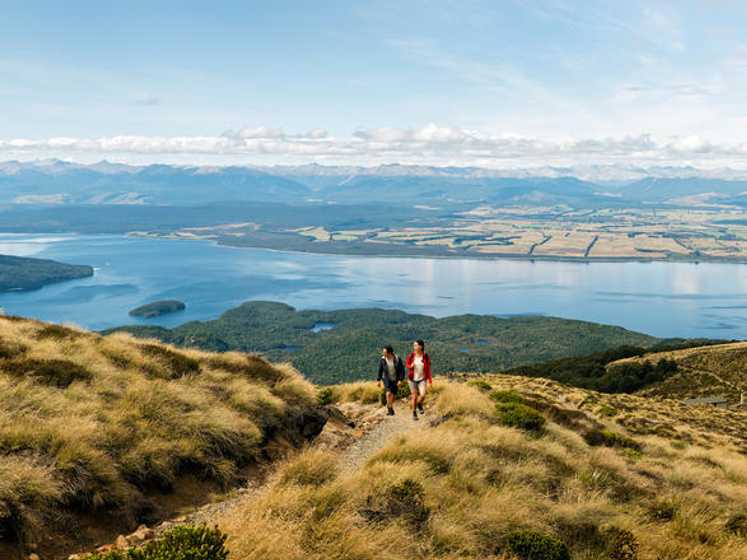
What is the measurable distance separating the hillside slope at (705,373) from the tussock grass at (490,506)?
144 feet

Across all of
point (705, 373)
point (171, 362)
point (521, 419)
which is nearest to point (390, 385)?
point (521, 419)

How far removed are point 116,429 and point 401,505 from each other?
6835mm

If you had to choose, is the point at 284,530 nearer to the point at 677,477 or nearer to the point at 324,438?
the point at 324,438

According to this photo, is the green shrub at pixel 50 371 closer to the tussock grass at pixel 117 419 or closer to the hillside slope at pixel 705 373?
the tussock grass at pixel 117 419

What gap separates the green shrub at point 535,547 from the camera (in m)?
11.3

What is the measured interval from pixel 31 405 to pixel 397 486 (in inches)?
343

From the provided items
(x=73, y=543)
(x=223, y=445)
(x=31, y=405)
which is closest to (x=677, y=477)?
(x=223, y=445)

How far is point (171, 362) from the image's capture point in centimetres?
2045

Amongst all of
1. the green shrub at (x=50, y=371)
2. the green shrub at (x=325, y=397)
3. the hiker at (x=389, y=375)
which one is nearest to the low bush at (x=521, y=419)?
the hiker at (x=389, y=375)

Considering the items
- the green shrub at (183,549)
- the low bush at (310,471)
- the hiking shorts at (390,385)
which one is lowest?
the hiking shorts at (390,385)

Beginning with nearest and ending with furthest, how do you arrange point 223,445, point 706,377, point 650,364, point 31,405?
point 31,405
point 223,445
point 706,377
point 650,364

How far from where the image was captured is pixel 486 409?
2244cm

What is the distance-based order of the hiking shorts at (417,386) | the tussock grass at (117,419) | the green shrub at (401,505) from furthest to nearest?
the hiking shorts at (417,386), the green shrub at (401,505), the tussock grass at (117,419)

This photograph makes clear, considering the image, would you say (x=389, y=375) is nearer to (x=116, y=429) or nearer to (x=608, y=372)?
(x=116, y=429)
